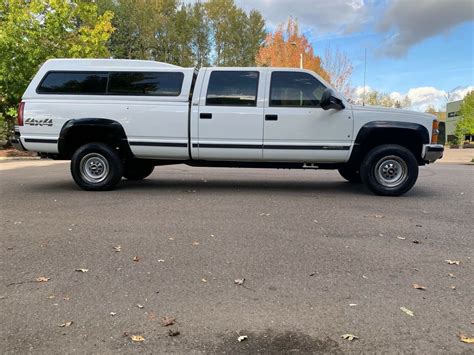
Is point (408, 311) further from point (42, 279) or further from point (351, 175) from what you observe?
point (351, 175)

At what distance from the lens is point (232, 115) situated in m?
7.80

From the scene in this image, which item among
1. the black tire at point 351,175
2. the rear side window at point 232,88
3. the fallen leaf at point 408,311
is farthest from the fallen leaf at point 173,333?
the black tire at point 351,175

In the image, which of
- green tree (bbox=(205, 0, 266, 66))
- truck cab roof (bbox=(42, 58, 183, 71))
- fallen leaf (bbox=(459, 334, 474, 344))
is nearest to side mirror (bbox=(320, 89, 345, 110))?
truck cab roof (bbox=(42, 58, 183, 71))

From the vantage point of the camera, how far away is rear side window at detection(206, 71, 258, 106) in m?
7.84

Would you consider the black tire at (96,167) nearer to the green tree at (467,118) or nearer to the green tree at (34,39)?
the green tree at (34,39)

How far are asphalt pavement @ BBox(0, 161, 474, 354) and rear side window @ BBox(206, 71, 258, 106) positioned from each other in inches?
68.1

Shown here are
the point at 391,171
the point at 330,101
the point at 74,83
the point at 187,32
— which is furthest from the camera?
the point at 187,32

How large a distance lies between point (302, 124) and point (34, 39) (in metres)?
17.8

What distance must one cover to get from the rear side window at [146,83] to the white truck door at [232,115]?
0.54 meters

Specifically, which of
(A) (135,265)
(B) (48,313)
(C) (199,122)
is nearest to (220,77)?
(C) (199,122)

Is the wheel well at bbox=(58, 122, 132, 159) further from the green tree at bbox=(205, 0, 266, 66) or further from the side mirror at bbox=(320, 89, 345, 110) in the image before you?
the green tree at bbox=(205, 0, 266, 66)

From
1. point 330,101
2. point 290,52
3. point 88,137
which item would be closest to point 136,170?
point 88,137

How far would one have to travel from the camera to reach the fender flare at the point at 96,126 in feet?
25.9

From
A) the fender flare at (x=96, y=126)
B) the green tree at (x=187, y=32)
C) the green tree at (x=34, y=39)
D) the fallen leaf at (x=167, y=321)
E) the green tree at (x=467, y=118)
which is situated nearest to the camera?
the fallen leaf at (x=167, y=321)
